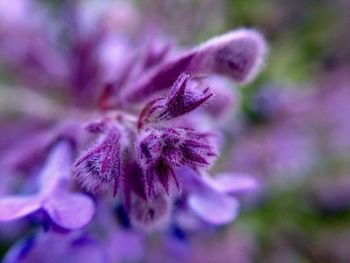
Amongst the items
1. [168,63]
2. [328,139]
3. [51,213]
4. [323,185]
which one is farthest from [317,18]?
[51,213]

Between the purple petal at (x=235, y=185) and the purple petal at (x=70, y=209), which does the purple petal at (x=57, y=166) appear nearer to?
the purple petal at (x=70, y=209)

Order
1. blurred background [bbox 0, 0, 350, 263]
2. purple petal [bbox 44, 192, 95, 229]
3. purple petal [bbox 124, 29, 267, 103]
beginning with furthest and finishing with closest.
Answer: blurred background [bbox 0, 0, 350, 263]
purple petal [bbox 124, 29, 267, 103]
purple petal [bbox 44, 192, 95, 229]

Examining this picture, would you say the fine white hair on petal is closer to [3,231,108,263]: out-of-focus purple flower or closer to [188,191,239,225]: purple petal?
[188,191,239,225]: purple petal

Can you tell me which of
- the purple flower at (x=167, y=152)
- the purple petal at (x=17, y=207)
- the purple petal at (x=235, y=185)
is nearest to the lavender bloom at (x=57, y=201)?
the purple petal at (x=17, y=207)

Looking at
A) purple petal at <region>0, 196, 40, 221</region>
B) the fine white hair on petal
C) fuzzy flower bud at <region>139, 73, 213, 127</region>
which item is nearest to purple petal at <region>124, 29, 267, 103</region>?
the fine white hair on petal

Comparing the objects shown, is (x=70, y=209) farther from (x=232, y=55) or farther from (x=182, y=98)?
(x=232, y=55)

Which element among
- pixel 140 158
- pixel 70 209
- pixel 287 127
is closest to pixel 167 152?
pixel 140 158
